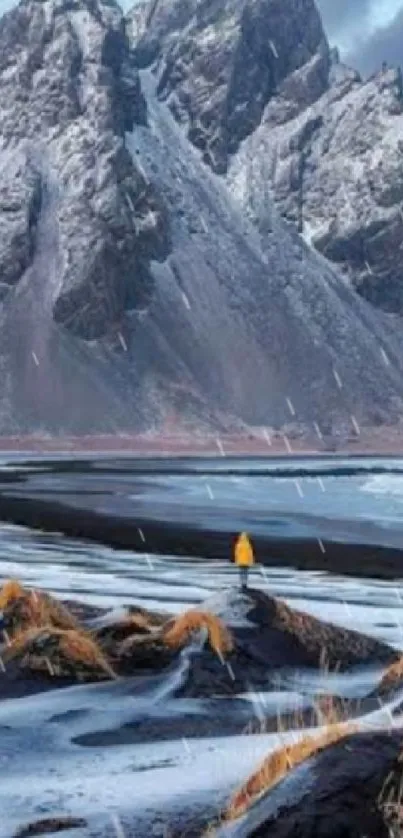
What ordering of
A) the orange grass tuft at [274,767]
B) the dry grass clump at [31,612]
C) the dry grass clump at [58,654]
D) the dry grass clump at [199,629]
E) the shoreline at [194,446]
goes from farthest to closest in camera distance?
the shoreline at [194,446] < the dry grass clump at [31,612] < the dry grass clump at [199,629] < the dry grass clump at [58,654] < the orange grass tuft at [274,767]

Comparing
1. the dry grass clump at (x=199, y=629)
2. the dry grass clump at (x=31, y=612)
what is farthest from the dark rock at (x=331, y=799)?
the dry grass clump at (x=31, y=612)

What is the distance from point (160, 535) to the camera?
42844 mm

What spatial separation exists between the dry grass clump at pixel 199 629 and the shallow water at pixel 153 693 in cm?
63

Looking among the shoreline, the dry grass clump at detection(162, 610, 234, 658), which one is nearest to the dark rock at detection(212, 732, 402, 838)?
the dry grass clump at detection(162, 610, 234, 658)

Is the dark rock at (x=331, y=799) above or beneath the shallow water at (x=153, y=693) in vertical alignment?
above

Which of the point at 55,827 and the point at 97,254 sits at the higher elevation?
the point at 55,827

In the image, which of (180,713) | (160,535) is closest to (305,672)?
(180,713)

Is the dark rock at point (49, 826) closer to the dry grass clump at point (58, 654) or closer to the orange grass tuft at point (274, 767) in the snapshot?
the orange grass tuft at point (274, 767)

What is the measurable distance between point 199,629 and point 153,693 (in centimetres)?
172

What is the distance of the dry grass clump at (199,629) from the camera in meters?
15.3

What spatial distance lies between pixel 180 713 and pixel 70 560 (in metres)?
19.1

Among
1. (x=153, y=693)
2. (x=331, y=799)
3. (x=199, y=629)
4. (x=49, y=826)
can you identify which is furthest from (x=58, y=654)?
(x=331, y=799)

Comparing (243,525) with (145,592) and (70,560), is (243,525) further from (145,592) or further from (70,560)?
(145,592)

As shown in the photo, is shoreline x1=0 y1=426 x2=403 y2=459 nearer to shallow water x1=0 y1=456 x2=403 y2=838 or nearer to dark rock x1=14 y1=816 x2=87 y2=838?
shallow water x1=0 y1=456 x2=403 y2=838
